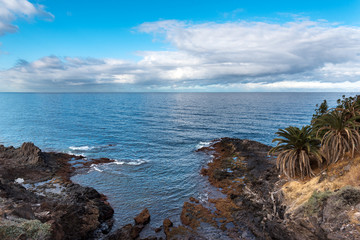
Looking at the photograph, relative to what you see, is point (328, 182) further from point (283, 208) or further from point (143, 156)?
point (143, 156)

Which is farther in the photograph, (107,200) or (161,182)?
(161,182)

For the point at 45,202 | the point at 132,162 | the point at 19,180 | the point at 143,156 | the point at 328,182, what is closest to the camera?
the point at 328,182

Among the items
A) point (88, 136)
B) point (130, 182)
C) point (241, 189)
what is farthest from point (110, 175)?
point (88, 136)

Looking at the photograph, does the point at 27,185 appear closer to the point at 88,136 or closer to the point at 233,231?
the point at 233,231

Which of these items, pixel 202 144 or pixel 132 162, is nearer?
pixel 132 162

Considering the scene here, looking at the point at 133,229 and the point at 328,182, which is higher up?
the point at 328,182

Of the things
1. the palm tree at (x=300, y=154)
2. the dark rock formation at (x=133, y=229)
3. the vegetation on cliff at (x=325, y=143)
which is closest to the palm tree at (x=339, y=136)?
the vegetation on cliff at (x=325, y=143)

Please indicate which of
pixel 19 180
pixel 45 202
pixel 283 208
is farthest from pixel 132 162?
pixel 283 208

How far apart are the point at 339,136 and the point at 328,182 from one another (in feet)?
11.1

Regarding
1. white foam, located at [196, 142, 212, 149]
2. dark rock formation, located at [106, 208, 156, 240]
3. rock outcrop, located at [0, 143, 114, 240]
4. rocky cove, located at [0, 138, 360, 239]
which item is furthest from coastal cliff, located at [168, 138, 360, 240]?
white foam, located at [196, 142, 212, 149]

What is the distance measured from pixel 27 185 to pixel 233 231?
2504 cm

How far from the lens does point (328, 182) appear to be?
13469 mm

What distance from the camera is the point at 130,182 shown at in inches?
1056

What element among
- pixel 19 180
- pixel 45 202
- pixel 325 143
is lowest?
pixel 19 180
